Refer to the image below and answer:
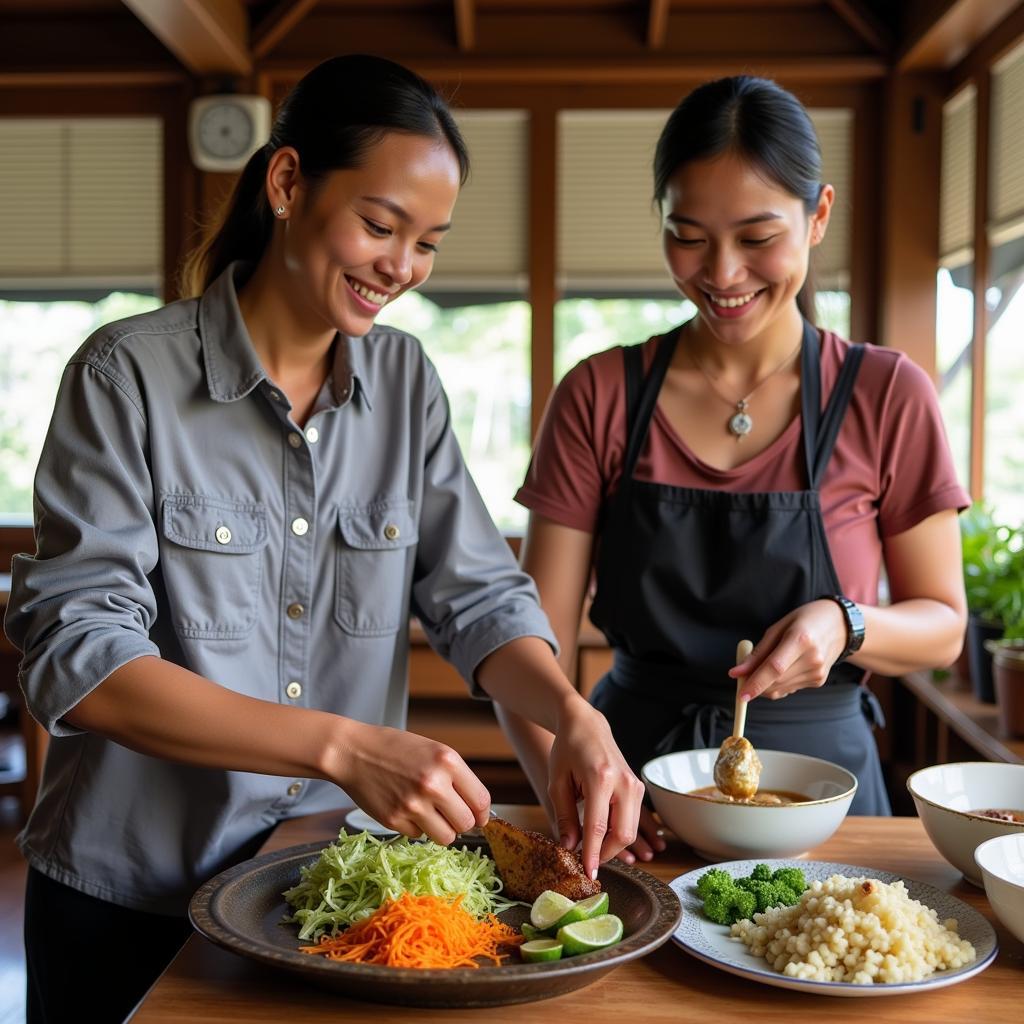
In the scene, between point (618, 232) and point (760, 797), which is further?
point (618, 232)

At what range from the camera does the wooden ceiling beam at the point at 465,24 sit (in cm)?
460

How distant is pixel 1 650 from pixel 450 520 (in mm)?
3892

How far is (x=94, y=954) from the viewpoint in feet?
4.98

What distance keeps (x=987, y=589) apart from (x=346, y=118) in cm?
230

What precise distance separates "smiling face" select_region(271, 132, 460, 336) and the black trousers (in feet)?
2.56

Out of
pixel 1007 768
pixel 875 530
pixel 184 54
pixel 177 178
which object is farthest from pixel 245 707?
pixel 177 178

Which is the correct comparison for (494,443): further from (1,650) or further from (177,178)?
(1,650)

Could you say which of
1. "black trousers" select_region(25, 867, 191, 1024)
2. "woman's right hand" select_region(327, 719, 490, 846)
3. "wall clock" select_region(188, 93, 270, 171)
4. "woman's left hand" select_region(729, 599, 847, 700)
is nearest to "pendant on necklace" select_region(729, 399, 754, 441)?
"woman's left hand" select_region(729, 599, 847, 700)

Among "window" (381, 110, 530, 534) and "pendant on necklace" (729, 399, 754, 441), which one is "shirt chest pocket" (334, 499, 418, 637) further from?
"window" (381, 110, 530, 534)

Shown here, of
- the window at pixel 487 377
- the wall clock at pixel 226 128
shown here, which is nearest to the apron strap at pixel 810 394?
the window at pixel 487 377

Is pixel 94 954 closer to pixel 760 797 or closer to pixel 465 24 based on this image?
pixel 760 797

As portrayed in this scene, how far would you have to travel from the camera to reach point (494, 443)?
5258mm

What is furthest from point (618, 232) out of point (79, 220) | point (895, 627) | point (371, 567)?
point (371, 567)

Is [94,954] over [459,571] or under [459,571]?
under
